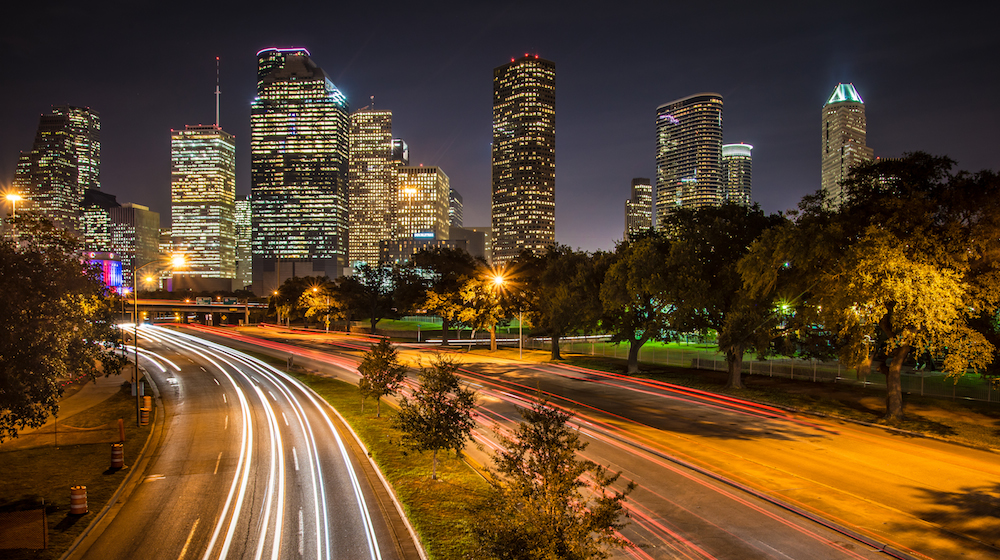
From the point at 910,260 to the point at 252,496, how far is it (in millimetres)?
27932

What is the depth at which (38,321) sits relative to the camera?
14.9 metres

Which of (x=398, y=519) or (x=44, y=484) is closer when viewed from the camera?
(x=398, y=519)

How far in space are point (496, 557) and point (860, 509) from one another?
41.4 ft

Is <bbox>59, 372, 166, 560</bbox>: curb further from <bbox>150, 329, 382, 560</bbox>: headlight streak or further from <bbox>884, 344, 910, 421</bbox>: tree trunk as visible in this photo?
<bbox>884, 344, 910, 421</bbox>: tree trunk

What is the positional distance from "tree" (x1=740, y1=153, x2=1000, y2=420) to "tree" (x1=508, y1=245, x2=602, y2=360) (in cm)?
2055

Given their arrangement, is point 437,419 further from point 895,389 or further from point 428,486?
point 895,389

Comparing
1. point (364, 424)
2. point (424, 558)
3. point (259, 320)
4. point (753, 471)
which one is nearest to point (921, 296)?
point (753, 471)

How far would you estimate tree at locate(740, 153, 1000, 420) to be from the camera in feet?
71.5

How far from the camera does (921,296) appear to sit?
70.3 ft

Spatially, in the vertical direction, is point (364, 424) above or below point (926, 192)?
below

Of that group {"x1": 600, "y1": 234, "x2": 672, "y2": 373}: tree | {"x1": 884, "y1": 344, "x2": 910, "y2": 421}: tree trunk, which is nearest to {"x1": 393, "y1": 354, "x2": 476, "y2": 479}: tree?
{"x1": 884, "y1": 344, "x2": 910, "y2": 421}: tree trunk

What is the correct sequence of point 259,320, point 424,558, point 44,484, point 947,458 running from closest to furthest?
point 424,558
point 44,484
point 947,458
point 259,320

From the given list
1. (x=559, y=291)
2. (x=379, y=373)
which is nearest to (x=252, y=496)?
(x=379, y=373)

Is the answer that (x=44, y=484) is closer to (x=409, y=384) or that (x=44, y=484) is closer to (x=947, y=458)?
(x=409, y=384)
